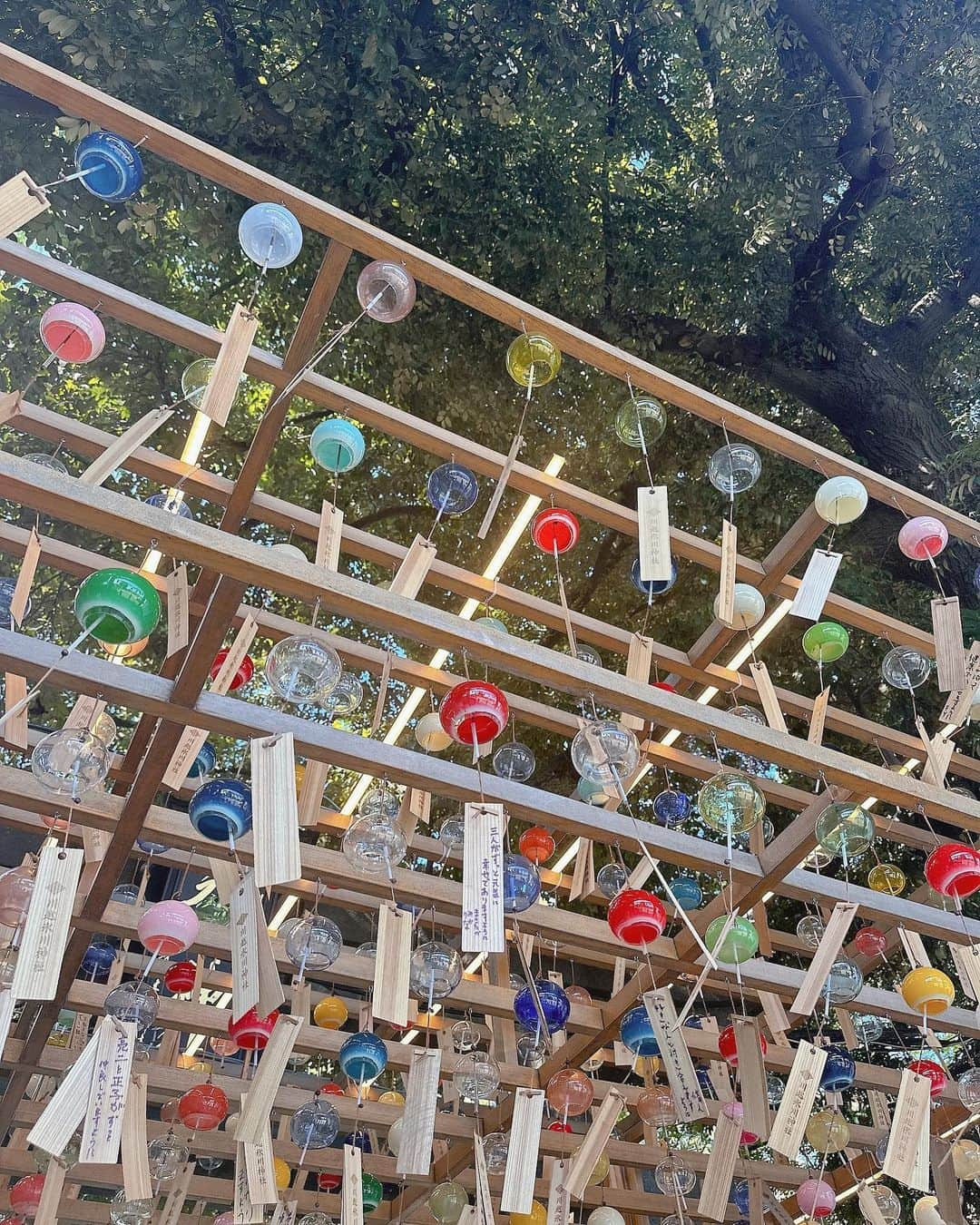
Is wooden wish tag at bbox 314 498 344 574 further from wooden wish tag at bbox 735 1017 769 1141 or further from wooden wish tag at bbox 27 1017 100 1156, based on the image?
wooden wish tag at bbox 735 1017 769 1141

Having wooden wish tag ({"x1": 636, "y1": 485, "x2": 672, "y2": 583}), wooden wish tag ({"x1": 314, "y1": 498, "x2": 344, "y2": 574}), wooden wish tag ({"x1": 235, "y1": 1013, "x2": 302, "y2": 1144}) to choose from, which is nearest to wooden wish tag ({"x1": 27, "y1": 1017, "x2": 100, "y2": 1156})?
wooden wish tag ({"x1": 235, "y1": 1013, "x2": 302, "y2": 1144})

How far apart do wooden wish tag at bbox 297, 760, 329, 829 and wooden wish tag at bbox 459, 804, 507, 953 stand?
31.6 inches

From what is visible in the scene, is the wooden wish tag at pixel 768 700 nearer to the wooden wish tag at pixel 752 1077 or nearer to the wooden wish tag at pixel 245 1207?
the wooden wish tag at pixel 752 1077

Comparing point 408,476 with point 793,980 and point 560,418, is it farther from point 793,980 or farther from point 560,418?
point 793,980

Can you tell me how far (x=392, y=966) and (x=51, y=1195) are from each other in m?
1.34

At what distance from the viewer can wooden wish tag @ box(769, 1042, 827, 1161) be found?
2463mm

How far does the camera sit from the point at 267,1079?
214 cm

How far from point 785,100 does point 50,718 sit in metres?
5.19

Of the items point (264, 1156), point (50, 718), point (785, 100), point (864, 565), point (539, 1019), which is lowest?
point (264, 1156)

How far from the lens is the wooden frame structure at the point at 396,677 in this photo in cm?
205

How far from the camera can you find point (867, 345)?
448 cm

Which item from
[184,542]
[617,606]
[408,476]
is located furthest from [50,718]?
[184,542]

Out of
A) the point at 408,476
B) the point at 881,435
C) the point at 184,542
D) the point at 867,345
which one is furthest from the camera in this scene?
the point at 408,476

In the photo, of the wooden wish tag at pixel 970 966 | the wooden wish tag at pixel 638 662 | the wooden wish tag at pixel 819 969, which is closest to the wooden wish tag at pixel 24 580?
the wooden wish tag at pixel 638 662
